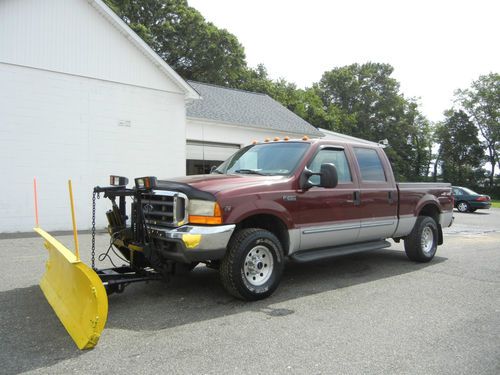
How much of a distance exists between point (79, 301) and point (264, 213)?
2.27m

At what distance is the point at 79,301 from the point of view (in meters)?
4.03

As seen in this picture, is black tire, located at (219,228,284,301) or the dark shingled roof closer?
black tire, located at (219,228,284,301)

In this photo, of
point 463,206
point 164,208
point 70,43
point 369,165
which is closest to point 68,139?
point 70,43

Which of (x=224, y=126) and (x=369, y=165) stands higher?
(x=224, y=126)

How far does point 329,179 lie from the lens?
5.43 meters

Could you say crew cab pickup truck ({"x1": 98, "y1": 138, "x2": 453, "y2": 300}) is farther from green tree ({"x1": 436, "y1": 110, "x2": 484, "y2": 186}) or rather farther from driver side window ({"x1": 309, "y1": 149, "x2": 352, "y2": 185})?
green tree ({"x1": 436, "y1": 110, "x2": 484, "y2": 186})

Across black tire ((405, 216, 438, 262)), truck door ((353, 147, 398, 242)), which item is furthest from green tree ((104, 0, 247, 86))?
truck door ((353, 147, 398, 242))

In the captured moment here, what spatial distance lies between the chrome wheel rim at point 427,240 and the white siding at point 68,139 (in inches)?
354

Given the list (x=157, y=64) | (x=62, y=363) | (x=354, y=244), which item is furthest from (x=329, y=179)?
(x=157, y=64)

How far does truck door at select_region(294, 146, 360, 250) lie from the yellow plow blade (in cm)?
270

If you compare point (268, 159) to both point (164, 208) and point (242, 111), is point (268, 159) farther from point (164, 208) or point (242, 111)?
point (242, 111)

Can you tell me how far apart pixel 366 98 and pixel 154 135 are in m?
49.5

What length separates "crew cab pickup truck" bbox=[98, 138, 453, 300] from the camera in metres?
4.86

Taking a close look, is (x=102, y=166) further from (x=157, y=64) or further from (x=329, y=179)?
(x=329, y=179)
